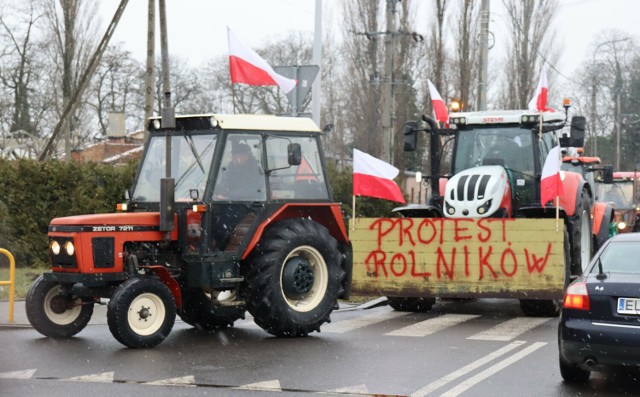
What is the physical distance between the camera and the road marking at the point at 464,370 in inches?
348

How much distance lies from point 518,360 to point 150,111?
46.6 ft

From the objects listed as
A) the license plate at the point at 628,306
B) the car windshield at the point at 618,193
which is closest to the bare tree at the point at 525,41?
the car windshield at the point at 618,193

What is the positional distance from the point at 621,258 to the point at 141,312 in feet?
15.5

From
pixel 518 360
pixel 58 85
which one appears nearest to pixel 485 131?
pixel 518 360

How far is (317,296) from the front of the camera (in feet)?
A: 41.2

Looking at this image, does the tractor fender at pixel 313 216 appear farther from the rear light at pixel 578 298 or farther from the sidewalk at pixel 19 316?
the rear light at pixel 578 298

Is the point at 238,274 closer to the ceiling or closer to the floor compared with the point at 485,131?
closer to the floor

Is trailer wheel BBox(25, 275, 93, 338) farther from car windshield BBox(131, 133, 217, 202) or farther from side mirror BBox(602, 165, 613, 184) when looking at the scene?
side mirror BBox(602, 165, 613, 184)

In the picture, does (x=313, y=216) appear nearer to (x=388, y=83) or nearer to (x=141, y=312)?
(x=141, y=312)

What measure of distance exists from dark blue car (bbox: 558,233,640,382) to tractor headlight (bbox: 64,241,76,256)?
5.03m

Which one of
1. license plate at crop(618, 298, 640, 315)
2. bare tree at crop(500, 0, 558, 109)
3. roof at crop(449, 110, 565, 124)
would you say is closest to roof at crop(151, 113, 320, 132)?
→ roof at crop(449, 110, 565, 124)

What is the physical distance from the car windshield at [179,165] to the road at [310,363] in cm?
167

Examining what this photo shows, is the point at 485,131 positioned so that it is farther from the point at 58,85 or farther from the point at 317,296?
the point at 58,85

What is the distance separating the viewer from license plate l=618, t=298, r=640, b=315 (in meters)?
8.73
